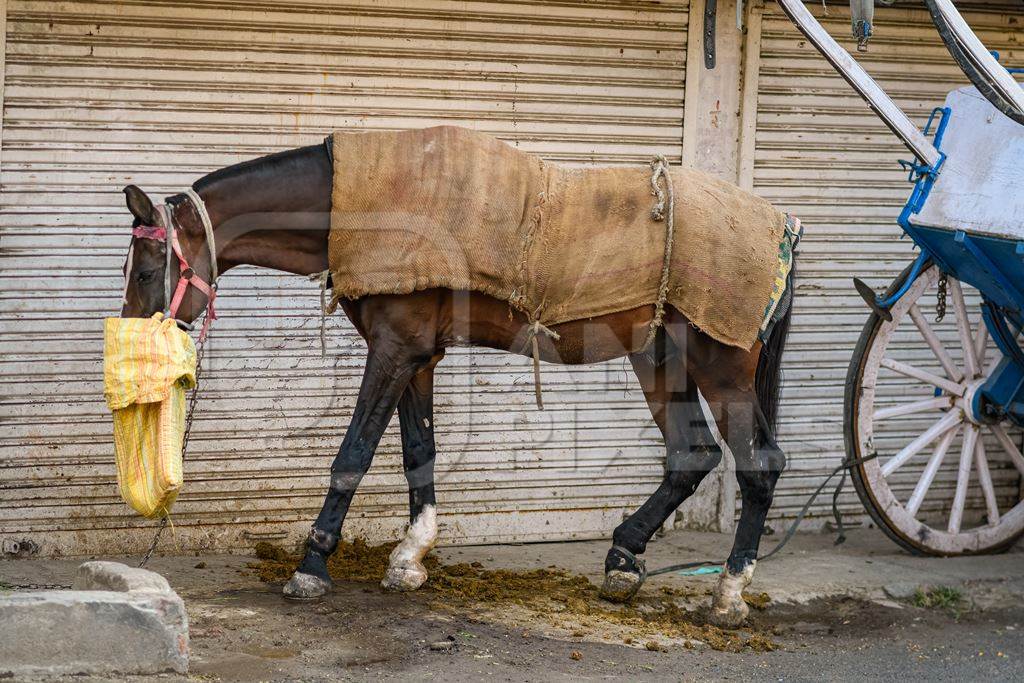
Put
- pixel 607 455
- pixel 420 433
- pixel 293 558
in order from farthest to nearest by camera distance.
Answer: pixel 607 455 < pixel 293 558 < pixel 420 433

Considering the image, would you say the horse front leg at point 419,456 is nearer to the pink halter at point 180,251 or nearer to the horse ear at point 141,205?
the pink halter at point 180,251

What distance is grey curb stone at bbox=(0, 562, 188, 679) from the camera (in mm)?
3553

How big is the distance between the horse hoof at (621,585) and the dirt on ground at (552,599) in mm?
38

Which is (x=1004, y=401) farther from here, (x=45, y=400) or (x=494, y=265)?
(x=45, y=400)

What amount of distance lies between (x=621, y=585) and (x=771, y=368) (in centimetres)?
115

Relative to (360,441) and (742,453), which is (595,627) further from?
(360,441)

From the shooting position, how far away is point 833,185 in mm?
6707

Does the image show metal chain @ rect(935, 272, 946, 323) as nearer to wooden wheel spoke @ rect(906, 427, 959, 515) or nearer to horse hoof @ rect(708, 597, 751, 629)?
wooden wheel spoke @ rect(906, 427, 959, 515)

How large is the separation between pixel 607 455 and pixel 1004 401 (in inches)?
77.6

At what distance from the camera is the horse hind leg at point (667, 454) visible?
534 cm

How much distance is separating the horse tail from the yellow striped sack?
2.41 metres

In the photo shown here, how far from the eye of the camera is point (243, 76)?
570 centimetres

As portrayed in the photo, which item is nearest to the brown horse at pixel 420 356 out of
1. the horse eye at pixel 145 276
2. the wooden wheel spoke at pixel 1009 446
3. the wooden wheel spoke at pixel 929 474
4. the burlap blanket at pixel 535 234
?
the horse eye at pixel 145 276

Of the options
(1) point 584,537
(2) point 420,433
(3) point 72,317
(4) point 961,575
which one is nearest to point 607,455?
(1) point 584,537
